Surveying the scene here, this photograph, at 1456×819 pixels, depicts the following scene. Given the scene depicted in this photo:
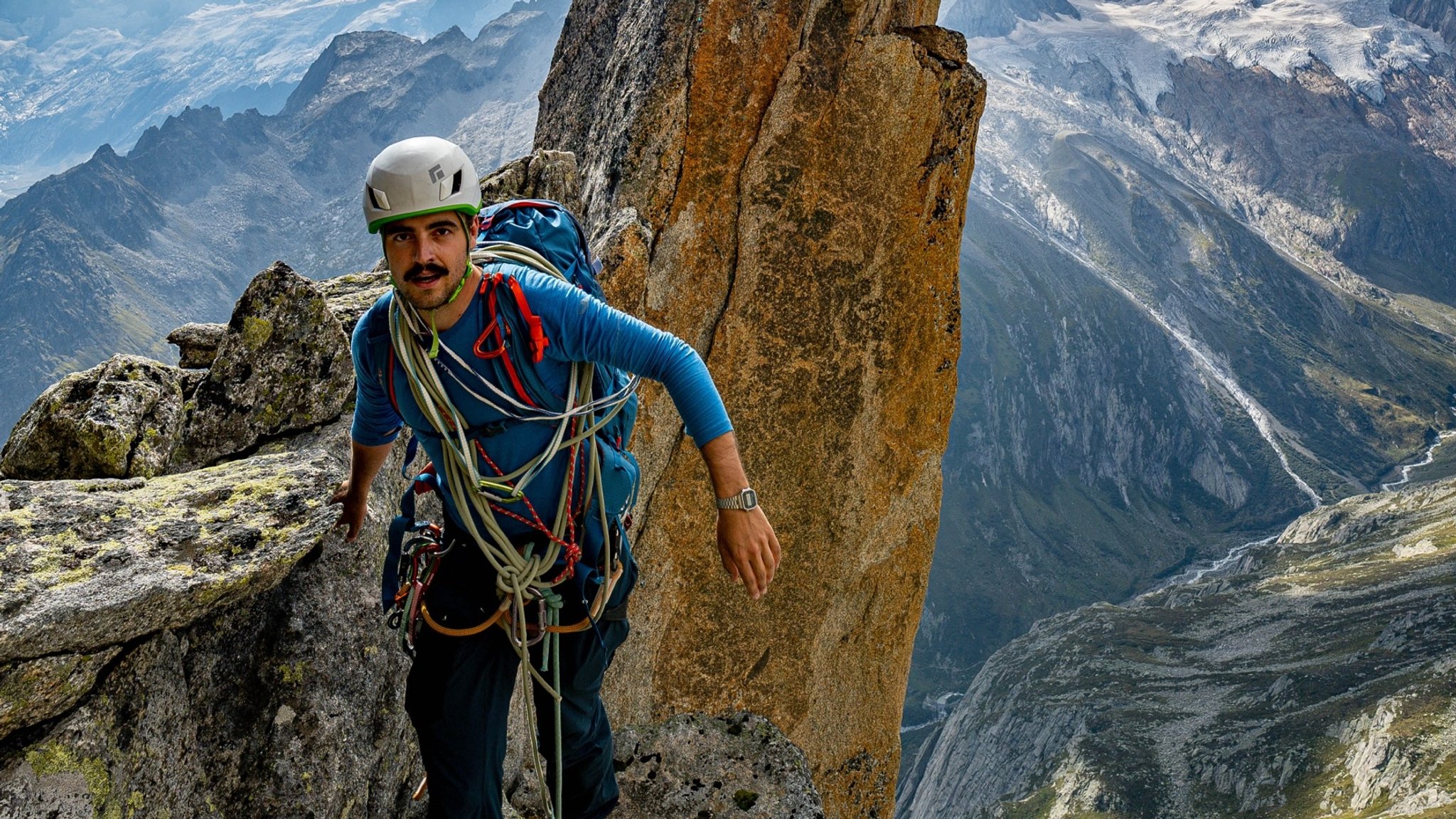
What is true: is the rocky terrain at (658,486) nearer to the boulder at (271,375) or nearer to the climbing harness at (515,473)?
the boulder at (271,375)

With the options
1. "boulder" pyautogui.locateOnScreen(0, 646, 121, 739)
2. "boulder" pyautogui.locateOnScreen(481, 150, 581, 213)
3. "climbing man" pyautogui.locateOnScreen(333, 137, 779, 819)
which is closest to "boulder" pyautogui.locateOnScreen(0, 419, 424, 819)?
"boulder" pyautogui.locateOnScreen(0, 646, 121, 739)

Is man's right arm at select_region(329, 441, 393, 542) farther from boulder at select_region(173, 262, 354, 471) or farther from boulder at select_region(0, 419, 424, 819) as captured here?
boulder at select_region(173, 262, 354, 471)

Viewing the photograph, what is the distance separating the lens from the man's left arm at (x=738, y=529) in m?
5.49

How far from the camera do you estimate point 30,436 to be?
25.4 ft

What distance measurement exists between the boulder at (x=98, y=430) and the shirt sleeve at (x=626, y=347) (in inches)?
173

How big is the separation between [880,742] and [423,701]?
Result: 1544 centimetres

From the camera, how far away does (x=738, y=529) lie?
5523 millimetres

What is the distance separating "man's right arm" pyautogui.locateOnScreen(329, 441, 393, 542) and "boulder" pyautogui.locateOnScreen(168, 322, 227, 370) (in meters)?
4.47

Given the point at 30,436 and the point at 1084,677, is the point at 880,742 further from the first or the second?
the point at 1084,677

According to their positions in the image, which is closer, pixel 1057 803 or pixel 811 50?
pixel 811 50

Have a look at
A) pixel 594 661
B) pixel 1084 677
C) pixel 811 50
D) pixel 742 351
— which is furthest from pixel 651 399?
pixel 1084 677

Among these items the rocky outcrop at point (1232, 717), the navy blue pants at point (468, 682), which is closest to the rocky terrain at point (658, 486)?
the navy blue pants at point (468, 682)

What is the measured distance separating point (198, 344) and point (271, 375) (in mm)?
2809

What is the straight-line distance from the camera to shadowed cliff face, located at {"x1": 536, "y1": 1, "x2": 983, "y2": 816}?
1628 centimetres
